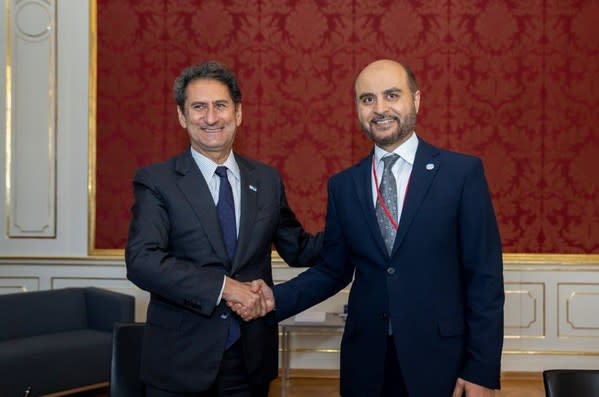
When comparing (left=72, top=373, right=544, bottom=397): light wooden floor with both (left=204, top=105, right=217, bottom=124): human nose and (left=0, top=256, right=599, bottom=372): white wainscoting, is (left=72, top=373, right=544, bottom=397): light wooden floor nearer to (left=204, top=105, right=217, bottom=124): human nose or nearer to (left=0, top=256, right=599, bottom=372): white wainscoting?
(left=0, top=256, right=599, bottom=372): white wainscoting

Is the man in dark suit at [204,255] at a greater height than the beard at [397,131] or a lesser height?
lesser

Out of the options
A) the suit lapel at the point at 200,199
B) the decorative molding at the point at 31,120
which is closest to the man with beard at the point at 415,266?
the suit lapel at the point at 200,199

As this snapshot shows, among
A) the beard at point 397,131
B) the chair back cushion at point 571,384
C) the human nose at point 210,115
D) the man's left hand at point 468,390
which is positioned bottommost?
the man's left hand at point 468,390

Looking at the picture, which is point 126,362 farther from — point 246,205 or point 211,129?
point 211,129

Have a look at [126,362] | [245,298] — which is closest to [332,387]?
[126,362]

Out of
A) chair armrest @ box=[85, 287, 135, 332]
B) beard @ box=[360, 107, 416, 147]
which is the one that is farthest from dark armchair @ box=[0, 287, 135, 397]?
beard @ box=[360, 107, 416, 147]

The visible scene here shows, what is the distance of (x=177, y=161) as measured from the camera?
2.26m

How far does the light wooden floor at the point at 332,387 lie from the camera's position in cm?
481

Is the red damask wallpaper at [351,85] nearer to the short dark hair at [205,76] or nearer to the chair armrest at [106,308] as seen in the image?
the chair armrest at [106,308]

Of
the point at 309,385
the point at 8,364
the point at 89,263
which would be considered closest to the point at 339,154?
the point at 309,385

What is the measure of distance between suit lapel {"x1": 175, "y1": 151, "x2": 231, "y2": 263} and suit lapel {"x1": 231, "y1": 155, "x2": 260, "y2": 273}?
0.15 ft

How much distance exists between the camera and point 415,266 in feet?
6.63

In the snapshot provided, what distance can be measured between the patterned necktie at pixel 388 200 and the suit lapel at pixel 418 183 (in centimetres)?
5

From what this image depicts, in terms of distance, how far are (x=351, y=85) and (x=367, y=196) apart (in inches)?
128
